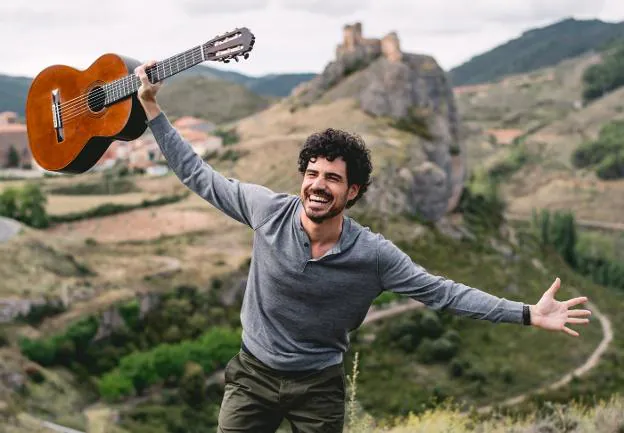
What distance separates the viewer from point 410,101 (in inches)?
2712

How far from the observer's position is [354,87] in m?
Result: 68.2

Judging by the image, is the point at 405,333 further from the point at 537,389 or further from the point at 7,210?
the point at 7,210

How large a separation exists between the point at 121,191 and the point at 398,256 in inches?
2342

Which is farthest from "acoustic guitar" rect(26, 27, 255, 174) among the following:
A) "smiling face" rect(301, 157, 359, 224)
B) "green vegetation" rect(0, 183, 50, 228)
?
"green vegetation" rect(0, 183, 50, 228)

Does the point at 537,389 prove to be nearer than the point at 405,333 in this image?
Yes

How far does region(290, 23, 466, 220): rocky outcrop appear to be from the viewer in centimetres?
6319

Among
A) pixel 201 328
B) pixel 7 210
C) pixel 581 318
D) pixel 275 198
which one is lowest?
pixel 201 328

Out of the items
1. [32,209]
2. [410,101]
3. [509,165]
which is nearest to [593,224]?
[509,165]

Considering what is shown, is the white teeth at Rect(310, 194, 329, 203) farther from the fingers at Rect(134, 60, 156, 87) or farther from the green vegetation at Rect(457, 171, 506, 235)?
the green vegetation at Rect(457, 171, 506, 235)

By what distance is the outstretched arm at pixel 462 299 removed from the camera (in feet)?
15.1

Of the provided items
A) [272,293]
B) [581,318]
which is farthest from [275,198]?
[581,318]

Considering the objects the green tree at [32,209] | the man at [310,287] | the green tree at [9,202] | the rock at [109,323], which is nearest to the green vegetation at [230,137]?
the green tree at [32,209]

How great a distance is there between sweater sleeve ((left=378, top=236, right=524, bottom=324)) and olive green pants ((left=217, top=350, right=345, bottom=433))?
675mm

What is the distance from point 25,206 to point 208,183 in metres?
49.3
